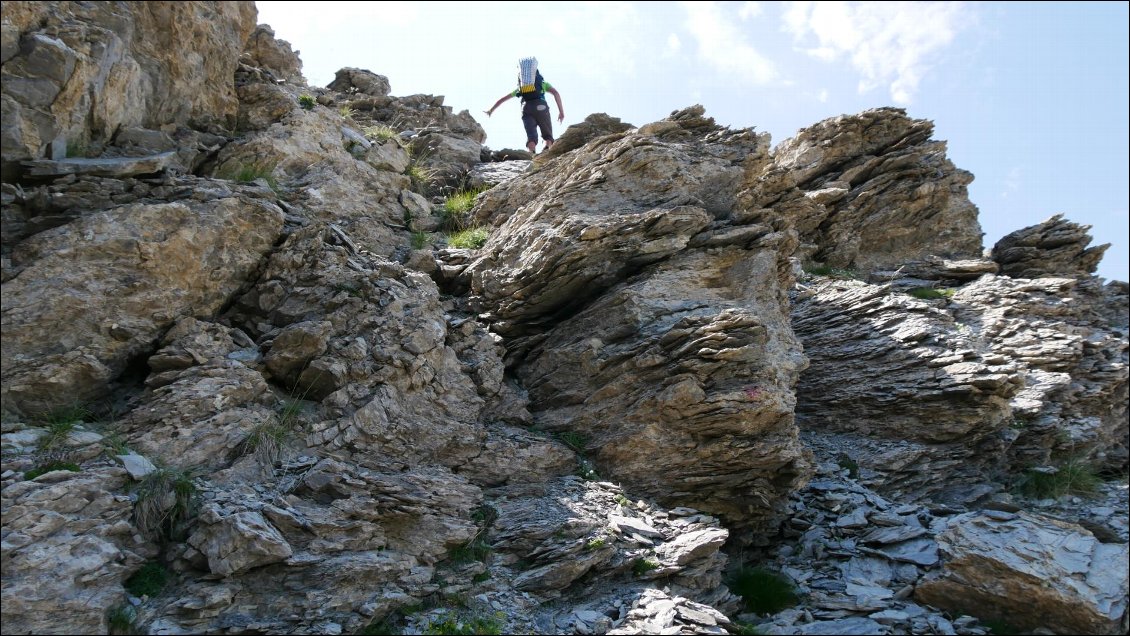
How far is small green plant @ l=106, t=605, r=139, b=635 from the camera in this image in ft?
22.0

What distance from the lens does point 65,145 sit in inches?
373

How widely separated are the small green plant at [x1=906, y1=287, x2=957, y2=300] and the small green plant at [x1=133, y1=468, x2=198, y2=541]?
17578 millimetres

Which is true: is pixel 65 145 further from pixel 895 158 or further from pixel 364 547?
pixel 895 158

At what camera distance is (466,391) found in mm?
11328

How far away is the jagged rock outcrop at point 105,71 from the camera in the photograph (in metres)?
8.91

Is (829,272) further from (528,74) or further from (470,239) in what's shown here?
(470,239)

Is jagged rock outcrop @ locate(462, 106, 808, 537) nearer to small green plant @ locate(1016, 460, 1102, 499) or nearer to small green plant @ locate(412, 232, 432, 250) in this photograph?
small green plant @ locate(412, 232, 432, 250)

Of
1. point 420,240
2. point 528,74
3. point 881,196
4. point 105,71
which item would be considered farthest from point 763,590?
point 881,196

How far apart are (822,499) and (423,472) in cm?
810

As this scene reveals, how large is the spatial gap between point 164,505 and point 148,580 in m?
0.82

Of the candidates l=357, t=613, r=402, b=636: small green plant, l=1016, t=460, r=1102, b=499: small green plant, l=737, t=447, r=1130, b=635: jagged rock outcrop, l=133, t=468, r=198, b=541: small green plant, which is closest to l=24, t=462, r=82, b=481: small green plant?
l=133, t=468, r=198, b=541: small green plant

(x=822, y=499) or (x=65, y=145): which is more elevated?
(x=65, y=145)

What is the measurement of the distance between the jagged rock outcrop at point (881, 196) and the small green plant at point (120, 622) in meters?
18.3

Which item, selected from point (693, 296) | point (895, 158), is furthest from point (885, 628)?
point (895, 158)
